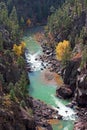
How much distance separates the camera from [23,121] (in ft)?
309

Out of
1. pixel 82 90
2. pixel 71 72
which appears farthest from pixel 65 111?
pixel 71 72

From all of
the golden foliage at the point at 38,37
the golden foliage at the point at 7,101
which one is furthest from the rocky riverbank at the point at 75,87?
the golden foliage at the point at 38,37

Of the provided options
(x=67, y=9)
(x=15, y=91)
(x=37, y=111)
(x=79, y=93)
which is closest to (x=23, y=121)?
(x=15, y=91)

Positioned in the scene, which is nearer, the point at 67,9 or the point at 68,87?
the point at 68,87

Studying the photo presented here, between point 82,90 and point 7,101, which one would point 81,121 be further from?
point 7,101

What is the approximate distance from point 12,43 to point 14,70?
24.2 m

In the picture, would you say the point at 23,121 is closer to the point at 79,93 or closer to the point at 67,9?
the point at 79,93

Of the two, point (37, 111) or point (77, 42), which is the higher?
point (77, 42)

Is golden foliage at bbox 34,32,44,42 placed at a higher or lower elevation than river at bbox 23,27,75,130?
higher

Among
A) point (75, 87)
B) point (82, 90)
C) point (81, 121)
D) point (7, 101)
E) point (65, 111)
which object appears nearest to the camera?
point (7, 101)

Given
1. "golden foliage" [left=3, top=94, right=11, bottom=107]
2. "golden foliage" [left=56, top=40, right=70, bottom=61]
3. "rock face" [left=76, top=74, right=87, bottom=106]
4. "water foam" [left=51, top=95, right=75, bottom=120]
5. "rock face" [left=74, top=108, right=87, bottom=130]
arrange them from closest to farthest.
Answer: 1. "golden foliage" [left=3, top=94, right=11, bottom=107]
2. "rock face" [left=74, top=108, right=87, bottom=130]
3. "water foam" [left=51, top=95, right=75, bottom=120]
4. "rock face" [left=76, top=74, right=87, bottom=106]
5. "golden foliage" [left=56, top=40, right=70, bottom=61]

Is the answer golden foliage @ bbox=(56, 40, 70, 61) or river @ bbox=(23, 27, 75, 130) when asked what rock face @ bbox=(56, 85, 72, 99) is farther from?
golden foliage @ bbox=(56, 40, 70, 61)

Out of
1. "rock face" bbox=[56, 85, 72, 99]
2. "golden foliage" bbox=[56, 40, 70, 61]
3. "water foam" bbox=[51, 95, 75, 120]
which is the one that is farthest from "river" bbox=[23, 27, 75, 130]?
"golden foliage" bbox=[56, 40, 70, 61]

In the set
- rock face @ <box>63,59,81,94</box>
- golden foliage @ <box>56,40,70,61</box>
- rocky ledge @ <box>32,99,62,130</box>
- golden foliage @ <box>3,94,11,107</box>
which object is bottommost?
golden foliage @ <box>3,94,11,107</box>
